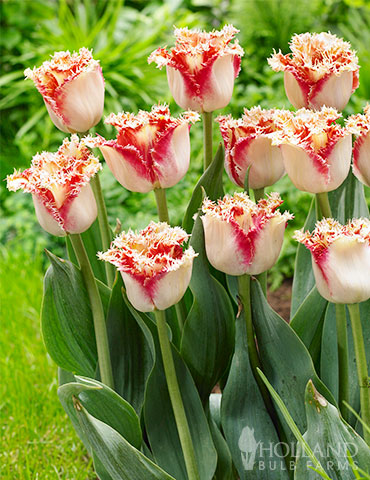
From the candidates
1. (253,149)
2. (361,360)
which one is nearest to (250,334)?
(361,360)

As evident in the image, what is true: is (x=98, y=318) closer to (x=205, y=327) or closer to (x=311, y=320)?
(x=205, y=327)

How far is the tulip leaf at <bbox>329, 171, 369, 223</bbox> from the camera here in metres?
1.14

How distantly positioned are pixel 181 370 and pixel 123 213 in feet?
6.54

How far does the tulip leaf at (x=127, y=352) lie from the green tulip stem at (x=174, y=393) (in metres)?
0.11

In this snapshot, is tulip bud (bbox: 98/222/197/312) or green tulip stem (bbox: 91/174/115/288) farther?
green tulip stem (bbox: 91/174/115/288)

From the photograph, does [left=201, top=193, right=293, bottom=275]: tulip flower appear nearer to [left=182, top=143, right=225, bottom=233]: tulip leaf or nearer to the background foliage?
[left=182, top=143, right=225, bottom=233]: tulip leaf

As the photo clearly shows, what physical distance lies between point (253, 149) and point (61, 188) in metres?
0.28

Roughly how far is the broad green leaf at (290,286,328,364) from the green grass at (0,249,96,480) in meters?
0.66

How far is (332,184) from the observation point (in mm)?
915

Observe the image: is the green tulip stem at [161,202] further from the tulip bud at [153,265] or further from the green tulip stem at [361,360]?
the green tulip stem at [361,360]

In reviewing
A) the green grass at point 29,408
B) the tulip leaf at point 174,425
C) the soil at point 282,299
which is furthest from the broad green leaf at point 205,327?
the soil at point 282,299

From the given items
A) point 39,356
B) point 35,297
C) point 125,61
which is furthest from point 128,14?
point 39,356

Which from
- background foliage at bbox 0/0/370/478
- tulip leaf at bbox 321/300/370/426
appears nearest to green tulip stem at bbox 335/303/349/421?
tulip leaf at bbox 321/300/370/426

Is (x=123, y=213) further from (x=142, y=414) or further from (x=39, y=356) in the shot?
(x=142, y=414)
